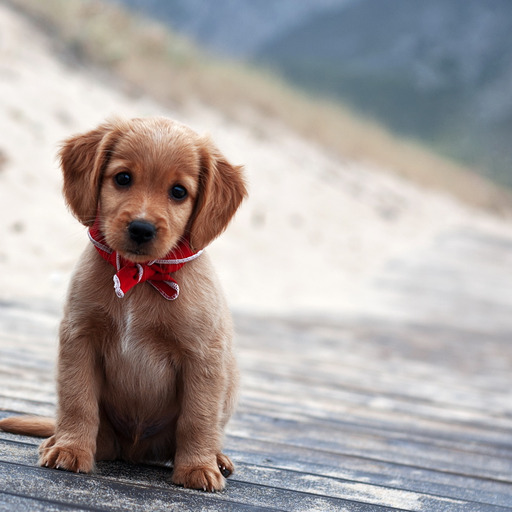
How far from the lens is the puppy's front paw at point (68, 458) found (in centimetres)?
246

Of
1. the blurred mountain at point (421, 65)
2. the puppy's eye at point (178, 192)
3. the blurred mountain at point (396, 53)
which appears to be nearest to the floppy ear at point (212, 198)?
the puppy's eye at point (178, 192)

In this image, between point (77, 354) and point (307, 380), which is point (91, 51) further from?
point (77, 354)

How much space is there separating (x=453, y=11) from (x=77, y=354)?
62.8 m

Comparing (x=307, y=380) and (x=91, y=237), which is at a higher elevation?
(x=91, y=237)

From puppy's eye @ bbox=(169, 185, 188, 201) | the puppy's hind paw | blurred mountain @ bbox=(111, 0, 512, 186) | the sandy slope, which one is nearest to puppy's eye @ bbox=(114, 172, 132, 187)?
puppy's eye @ bbox=(169, 185, 188, 201)

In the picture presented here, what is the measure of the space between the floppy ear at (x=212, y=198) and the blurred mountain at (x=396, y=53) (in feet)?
123

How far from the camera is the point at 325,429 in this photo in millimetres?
3811

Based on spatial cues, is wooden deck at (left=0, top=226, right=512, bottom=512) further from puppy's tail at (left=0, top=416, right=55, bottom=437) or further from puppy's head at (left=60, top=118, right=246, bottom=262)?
puppy's head at (left=60, top=118, right=246, bottom=262)

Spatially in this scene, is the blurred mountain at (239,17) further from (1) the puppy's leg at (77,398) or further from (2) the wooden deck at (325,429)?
(1) the puppy's leg at (77,398)

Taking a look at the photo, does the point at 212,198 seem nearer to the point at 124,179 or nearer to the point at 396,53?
the point at 124,179

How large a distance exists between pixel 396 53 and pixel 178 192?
58.8m

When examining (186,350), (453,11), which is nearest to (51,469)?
(186,350)

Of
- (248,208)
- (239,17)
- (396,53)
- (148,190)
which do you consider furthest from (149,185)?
(239,17)

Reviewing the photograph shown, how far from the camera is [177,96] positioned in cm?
1772
